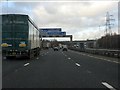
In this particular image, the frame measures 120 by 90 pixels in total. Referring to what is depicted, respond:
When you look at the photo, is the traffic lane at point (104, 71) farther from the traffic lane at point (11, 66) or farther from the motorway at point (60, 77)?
the traffic lane at point (11, 66)

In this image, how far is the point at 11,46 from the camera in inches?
1142

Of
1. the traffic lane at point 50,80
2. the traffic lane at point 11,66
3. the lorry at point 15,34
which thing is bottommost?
the traffic lane at point 11,66

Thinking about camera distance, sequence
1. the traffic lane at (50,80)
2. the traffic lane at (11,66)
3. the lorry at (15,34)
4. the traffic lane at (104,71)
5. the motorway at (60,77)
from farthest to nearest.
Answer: the lorry at (15,34), the traffic lane at (11,66), the traffic lane at (104,71), the motorway at (60,77), the traffic lane at (50,80)

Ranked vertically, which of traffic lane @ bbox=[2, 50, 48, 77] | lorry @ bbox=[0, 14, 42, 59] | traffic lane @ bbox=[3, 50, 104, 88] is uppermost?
lorry @ bbox=[0, 14, 42, 59]

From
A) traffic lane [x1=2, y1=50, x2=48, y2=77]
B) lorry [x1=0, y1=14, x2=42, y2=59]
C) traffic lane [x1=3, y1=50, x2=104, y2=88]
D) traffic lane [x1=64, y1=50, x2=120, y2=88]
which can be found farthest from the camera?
lorry [x1=0, y1=14, x2=42, y2=59]

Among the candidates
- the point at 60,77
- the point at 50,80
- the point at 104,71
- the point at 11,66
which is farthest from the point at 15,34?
the point at 50,80

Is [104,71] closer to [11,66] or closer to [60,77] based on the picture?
[60,77]

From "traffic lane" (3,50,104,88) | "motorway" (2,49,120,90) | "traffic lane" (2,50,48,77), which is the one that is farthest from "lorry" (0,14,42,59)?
"traffic lane" (3,50,104,88)

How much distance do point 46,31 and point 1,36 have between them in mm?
75283

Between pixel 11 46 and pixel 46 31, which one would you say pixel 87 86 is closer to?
pixel 11 46

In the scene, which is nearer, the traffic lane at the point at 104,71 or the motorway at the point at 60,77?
the motorway at the point at 60,77

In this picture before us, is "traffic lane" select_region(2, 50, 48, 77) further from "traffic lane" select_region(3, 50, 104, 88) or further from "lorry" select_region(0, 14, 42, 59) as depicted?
"lorry" select_region(0, 14, 42, 59)

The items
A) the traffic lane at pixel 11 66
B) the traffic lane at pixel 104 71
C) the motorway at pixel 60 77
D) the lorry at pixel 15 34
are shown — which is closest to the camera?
the motorway at pixel 60 77

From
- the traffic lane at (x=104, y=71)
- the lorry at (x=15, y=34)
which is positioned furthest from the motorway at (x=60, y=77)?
the lorry at (x=15, y=34)
